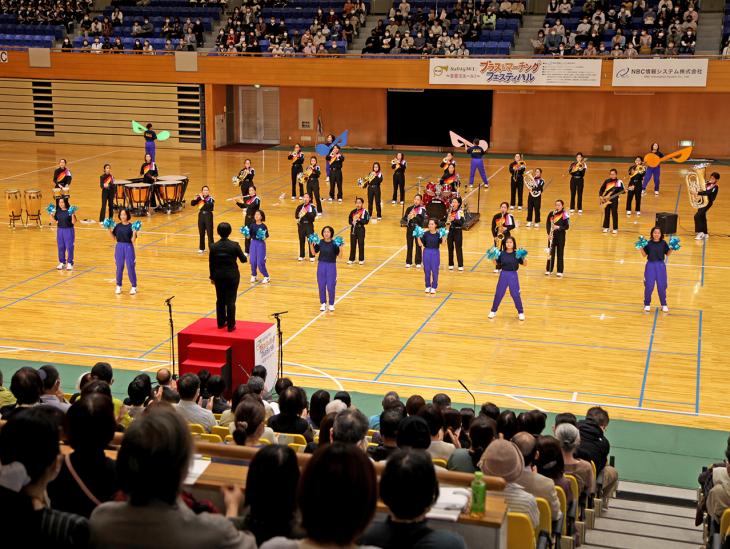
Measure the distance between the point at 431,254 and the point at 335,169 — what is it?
33.4 feet

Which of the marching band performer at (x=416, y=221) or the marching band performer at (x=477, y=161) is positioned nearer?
the marching band performer at (x=416, y=221)

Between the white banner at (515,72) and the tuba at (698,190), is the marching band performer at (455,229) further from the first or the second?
the white banner at (515,72)

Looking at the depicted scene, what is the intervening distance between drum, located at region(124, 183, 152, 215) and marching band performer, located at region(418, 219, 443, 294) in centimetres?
1069

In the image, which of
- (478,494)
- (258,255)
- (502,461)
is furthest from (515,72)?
(478,494)

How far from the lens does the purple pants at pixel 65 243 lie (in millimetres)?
19422

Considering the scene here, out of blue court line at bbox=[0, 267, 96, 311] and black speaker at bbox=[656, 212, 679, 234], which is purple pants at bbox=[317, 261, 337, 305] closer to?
blue court line at bbox=[0, 267, 96, 311]

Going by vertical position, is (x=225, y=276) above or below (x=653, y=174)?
below

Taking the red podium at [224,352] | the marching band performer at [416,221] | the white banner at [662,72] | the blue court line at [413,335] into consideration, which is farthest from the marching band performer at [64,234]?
the white banner at [662,72]

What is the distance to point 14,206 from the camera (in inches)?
953

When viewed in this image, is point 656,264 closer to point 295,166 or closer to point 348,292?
point 348,292

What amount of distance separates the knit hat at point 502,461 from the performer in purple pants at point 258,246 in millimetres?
13250

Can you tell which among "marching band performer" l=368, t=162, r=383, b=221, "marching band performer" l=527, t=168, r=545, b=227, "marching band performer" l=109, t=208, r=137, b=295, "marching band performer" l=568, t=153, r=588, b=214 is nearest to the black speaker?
"marching band performer" l=568, t=153, r=588, b=214

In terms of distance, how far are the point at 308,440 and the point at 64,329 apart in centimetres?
933

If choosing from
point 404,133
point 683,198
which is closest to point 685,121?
point 683,198
